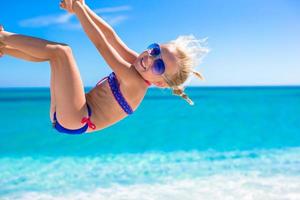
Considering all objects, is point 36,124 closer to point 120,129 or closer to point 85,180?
point 120,129

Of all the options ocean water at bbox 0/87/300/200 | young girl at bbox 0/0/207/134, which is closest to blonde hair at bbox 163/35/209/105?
young girl at bbox 0/0/207/134

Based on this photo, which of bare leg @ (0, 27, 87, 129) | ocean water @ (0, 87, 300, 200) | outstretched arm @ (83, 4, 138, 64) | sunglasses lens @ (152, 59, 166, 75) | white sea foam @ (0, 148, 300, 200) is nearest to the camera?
bare leg @ (0, 27, 87, 129)

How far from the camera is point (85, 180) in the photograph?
9039 millimetres

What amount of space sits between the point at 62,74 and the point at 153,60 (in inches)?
24.2

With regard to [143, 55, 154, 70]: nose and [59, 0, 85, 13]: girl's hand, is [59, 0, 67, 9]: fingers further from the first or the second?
[143, 55, 154, 70]: nose

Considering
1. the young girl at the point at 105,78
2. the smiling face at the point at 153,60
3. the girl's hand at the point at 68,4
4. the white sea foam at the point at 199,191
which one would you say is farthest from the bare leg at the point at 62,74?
the white sea foam at the point at 199,191

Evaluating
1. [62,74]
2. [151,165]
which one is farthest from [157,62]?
[151,165]

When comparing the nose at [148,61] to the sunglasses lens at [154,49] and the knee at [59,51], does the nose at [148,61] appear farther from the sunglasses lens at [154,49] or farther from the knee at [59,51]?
the knee at [59,51]

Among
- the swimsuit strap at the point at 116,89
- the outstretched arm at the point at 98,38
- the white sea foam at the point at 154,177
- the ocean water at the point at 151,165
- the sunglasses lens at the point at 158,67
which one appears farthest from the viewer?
the ocean water at the point at 151,165

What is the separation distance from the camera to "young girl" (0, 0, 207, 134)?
292 centimetres

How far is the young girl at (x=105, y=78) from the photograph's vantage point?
292 cm

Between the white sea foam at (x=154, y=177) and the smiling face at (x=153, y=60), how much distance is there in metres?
5.06

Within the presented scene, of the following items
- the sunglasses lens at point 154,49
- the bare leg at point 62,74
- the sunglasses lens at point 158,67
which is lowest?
the bare leg at point 62,74

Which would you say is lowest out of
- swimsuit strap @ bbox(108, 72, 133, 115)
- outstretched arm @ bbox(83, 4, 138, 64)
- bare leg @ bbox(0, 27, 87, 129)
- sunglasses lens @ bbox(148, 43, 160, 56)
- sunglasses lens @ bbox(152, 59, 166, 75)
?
bare leg @ bbox(0, 27, 87, 129)
